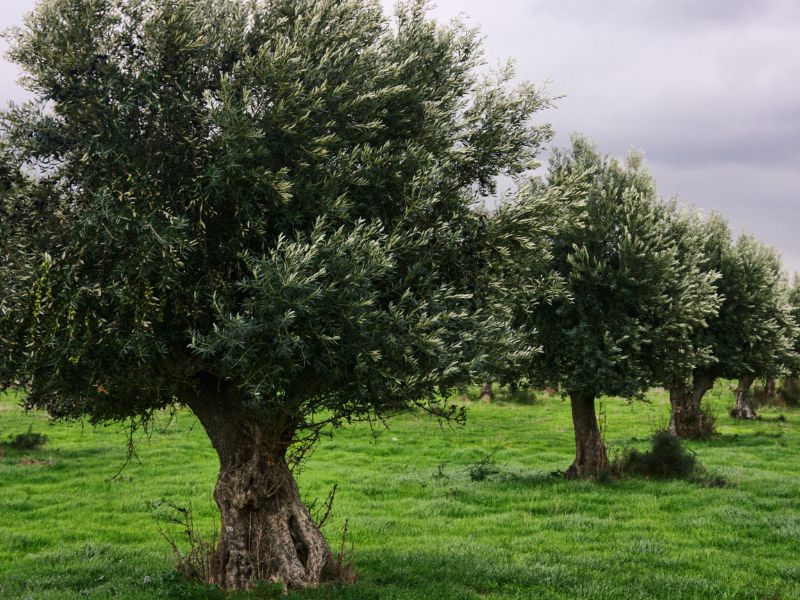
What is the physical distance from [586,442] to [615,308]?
17.9 feet

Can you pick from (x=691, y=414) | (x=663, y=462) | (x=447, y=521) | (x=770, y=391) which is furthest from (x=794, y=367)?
(x=447, y=521)

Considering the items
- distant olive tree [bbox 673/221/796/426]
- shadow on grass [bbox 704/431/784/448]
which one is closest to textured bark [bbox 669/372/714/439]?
distant olive tree [bbox 673/221/796/426]

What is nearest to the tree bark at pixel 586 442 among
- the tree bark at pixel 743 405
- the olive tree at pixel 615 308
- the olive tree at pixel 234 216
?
the olive tree at pixel 615 308

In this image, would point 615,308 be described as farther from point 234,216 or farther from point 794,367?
point 794,367

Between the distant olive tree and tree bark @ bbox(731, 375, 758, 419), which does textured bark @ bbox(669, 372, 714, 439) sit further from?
tree bark @ bbox(731, 375, 758, 419)

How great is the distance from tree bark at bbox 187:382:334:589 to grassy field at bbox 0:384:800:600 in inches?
27.8

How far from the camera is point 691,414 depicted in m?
44.7

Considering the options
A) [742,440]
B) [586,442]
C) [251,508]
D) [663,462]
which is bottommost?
[742,440]

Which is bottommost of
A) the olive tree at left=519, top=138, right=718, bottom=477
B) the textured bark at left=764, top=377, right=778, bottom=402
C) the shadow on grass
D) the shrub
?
the shadow on grass

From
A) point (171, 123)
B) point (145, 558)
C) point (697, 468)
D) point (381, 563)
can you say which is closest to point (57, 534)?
point (145, 558)

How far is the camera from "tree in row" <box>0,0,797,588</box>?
441 inches

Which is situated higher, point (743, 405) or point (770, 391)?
point (770, 391)

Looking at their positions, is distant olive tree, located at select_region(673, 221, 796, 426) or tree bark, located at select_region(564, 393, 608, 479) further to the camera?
distant olive tree, located at select_region(673, 221, 796, 426)

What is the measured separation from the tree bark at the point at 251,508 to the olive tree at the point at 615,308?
12.9 metres
